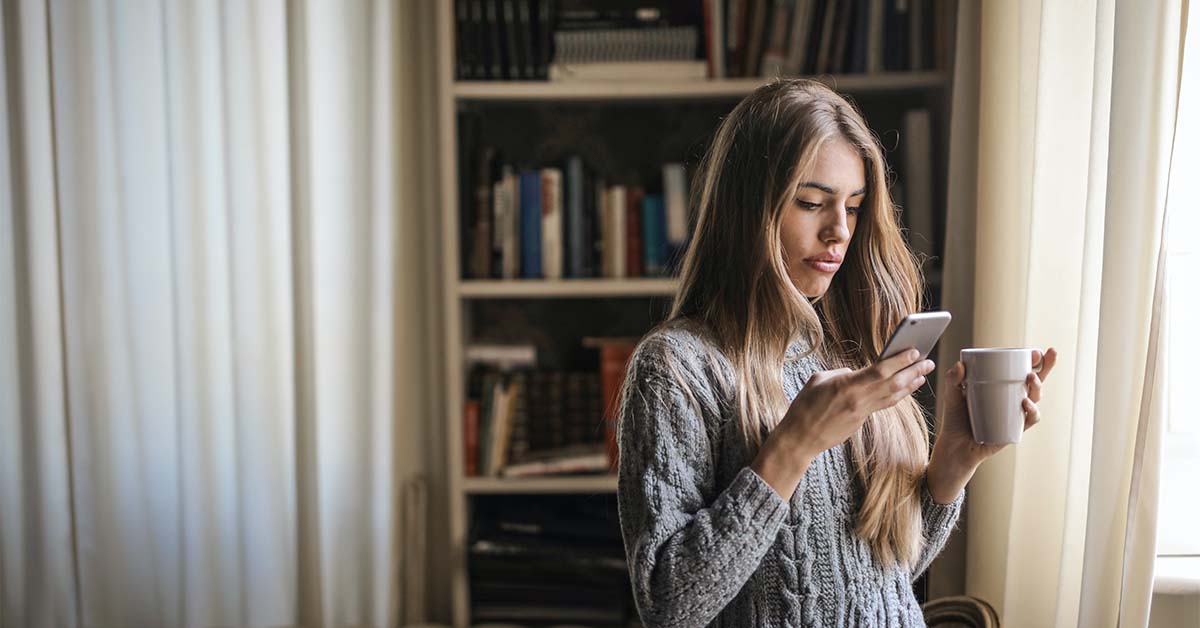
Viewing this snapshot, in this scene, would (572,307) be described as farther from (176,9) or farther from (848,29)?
(176,9)

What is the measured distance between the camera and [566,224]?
223 cm

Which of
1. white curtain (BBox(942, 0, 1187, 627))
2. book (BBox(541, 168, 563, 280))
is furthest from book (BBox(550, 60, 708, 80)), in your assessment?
white curtain (BBox(942, 0, 1187, 627))

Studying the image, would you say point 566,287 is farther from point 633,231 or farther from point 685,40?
point 685,40

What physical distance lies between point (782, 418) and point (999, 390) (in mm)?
236

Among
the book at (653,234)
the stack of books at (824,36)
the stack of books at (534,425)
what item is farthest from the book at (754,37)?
the stack of books at (534,425)

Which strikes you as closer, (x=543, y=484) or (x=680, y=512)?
(x=680, y=512)

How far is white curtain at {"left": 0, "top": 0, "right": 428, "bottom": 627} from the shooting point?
2.13 meters

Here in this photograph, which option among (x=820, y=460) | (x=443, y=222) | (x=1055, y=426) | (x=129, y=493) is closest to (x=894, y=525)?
(x=820, y=460)

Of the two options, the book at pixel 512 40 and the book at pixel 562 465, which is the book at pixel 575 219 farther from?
the book at pixel 562 465

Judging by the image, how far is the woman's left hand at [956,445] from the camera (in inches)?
41.2

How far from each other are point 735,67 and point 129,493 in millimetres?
1746

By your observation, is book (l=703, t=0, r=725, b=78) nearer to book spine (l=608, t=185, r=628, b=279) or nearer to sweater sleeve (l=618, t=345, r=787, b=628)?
book spine (l=608, t=185, r=628, b=279)

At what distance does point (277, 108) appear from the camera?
2.12m

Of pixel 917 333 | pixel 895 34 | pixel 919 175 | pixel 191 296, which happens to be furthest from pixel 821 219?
pixel 191 296
